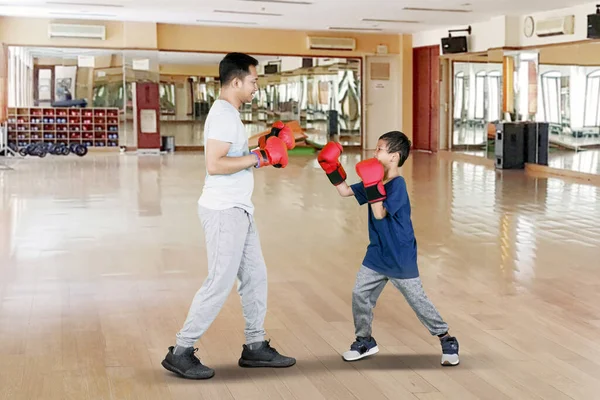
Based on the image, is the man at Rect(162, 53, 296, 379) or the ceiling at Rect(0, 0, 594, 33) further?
the ceiling at Rect(0, 0, 594, 33)

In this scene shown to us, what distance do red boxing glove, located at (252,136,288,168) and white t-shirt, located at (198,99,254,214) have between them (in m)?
0.09

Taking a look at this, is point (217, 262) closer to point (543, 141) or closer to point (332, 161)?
point (332, 161)

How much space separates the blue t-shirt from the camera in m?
3.41

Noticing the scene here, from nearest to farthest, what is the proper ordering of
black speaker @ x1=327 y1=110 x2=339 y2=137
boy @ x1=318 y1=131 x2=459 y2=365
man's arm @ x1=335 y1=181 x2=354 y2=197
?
1. boy @ x1=318 y1=131 x2=459 y2=365
2. man's arm @ x1=335 y1=181 x2=354 y2=197
3. black speaker @ x1=327 y1=110 x2=339 y2=137

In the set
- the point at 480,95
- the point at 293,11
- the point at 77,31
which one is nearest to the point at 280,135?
the point at 293,11

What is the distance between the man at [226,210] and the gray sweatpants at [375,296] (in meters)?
0.44

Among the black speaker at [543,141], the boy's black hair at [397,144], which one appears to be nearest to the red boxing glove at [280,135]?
the boy's black hair at [397,144]

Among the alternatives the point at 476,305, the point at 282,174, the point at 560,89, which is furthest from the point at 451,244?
the point at 560,89

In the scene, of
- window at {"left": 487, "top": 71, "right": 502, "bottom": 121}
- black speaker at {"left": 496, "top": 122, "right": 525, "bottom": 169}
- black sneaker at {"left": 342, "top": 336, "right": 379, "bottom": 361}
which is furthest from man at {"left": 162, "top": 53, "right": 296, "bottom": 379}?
window at {"left": 487, "top": 71, "right": 502, "bottom": 121}

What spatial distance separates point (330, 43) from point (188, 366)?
17031mm

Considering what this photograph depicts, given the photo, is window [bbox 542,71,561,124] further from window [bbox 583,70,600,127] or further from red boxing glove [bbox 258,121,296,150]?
red boxing glove [bbox 258,121,296,150]

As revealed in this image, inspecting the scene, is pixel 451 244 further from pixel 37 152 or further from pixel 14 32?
A: pixel 14 32

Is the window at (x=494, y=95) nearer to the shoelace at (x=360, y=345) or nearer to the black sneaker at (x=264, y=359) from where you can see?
the shoelace at (x=360, y=345)

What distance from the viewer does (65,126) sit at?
19.1 metres
